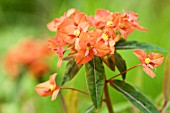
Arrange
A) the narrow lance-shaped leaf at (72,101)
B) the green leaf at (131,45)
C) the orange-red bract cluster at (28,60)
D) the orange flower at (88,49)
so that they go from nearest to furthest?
the orange flower at (88,49) < the green leaf at (131,45) < the narrow lance-shaped leaf at (72,101) < the orange-red bract cluster at (28,60)

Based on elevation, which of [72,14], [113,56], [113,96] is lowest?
[113,96]

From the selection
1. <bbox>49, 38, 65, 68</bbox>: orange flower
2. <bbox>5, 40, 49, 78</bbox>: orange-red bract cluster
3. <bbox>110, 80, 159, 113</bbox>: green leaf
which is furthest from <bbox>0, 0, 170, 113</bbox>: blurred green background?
<bbox>49, 38, 65, 68</bbox>: orange flower

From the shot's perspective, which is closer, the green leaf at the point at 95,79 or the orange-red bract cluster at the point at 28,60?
the green leaf at the point at 95,79

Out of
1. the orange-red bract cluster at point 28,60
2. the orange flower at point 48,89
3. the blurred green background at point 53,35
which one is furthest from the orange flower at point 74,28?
the orange-red bract cluster at point 28,60

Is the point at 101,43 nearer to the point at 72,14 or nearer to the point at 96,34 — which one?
the point at 96,34

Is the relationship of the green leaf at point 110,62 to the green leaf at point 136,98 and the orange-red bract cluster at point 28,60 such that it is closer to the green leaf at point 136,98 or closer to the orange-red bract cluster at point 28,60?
the green leaf at point 136,98

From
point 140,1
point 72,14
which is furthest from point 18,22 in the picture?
point 72,14

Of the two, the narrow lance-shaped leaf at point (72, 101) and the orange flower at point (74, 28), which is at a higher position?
the orange flower at point (74, 28)

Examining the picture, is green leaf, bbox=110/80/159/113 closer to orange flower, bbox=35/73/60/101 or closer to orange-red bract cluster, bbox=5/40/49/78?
orange flower, bbox=35/73/60/101
